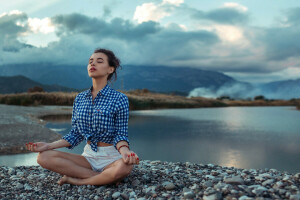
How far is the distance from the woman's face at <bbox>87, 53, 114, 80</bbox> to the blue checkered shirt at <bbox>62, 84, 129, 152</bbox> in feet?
0.66

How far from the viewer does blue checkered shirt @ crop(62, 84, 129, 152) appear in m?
3.70

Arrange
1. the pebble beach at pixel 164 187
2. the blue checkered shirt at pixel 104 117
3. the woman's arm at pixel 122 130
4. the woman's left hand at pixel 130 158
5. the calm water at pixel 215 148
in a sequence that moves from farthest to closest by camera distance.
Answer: the calm water at pixel 215 148, the blue checkered shirt at pixel 104 117, the woman's arm at pixel 122 130, the woman's left hand at pixel 130 158, the pebble beach at pixel 164 187

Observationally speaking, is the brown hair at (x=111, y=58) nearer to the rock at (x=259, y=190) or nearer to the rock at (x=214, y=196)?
the rock at (x=214, y=196)

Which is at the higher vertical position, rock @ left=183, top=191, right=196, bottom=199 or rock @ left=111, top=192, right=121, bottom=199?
rock @ left=183, top=191, right=196, bottom=199

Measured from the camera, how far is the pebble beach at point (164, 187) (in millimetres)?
3105

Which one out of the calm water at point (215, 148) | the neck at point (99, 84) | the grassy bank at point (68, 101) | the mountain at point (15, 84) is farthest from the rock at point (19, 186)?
the mountain at point (15, 84)

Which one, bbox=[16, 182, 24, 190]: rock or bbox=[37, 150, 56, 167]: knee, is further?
bbox=[16, 182, 24, 190]: rock

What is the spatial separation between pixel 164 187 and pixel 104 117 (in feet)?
3.71

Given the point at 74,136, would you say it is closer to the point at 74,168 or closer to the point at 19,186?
the point at 74,168

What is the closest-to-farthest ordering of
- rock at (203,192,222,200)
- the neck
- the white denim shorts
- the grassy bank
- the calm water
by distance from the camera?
rock at (203,192,222,200), the white denim shorts, the neck, the calm water, the grassy bank

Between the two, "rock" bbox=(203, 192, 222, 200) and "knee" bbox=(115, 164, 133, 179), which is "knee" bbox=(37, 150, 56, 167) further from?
"rock" bbox=(203, 192, 222, 200)

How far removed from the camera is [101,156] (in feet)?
12.6

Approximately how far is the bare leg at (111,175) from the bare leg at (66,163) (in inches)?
3.5

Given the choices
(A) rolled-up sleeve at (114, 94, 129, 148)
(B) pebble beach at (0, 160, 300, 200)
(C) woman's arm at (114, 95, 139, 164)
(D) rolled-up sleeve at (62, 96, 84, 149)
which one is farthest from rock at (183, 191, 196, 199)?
(D) rolled-up sleeve at (62, 96, 84, 149)
